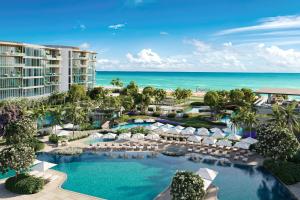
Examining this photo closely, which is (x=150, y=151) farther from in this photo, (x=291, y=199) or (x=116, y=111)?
(x=116, y=111)

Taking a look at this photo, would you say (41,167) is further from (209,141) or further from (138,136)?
(209,141)

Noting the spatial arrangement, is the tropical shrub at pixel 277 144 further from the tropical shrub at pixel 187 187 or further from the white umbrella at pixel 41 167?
the white umbrella at pixel 41 167

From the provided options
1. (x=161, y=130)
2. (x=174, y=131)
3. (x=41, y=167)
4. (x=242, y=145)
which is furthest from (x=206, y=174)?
(x=161, y=130)

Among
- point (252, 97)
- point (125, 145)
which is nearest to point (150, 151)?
point (125, 145)

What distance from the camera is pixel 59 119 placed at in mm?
50625

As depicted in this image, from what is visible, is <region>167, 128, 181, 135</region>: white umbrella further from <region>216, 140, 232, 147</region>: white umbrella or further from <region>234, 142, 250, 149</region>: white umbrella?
<region>234, 142, 250, 149</region>: white umbrella

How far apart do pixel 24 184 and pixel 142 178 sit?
37.3 ft

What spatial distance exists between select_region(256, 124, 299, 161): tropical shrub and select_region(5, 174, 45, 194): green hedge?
22605 millimetres

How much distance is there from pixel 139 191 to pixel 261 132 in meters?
15.0

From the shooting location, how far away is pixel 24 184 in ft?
93.9

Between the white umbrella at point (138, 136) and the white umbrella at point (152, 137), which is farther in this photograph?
the white umbrella at point (152, 137)

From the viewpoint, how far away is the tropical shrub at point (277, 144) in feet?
110

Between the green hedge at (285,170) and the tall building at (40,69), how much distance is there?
182ft

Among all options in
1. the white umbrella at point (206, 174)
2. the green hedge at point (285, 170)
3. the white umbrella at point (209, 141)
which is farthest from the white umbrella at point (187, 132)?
the white umbrella at point (206, 174)
